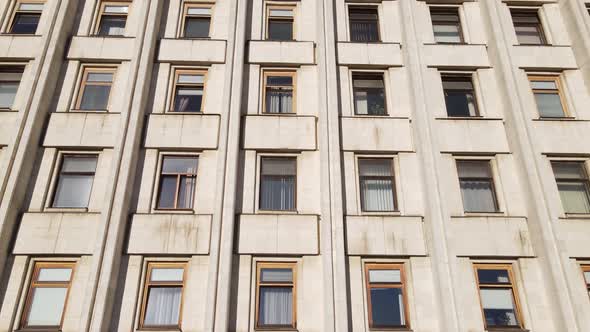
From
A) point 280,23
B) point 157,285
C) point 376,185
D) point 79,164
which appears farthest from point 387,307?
point 280,23

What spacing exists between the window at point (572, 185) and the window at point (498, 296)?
3190mm

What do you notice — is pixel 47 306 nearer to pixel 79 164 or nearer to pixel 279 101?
pixel 79 164

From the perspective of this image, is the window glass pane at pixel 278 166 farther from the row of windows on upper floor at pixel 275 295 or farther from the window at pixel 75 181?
A: the window at pixel 75 181

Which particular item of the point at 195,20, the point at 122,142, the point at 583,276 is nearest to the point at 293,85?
the point at 195,20

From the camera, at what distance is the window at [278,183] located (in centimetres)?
1436

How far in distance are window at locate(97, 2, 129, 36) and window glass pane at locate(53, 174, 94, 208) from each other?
5884 mm

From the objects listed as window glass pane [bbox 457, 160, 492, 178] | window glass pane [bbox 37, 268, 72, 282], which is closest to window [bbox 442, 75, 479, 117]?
window glass pane [bbox 457, 160, 492, 178]

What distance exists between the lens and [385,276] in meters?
13.3

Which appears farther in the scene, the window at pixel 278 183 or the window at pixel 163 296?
the window at pixel 278 183

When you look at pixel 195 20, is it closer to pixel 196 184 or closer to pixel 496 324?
pixel 196 184

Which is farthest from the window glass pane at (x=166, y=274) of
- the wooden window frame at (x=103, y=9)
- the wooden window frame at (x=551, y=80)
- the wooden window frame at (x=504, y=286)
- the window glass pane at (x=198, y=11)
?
the wooden window frame at (x=551, y=80)

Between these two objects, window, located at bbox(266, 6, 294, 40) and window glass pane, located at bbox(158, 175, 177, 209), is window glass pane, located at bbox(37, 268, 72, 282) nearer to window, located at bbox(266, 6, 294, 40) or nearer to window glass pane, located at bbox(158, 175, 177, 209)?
window glass pane, located at bbox(158, 175, 177, 209)

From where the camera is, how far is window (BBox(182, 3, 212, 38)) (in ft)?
56.4

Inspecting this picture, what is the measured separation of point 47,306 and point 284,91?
9.95 meters
